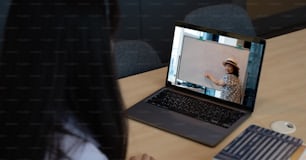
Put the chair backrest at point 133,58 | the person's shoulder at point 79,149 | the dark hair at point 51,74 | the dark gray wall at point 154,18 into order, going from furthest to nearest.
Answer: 1. the dark gray wall at point 154,18
2. the chair backrest at point 133,58
3. the person's shoulder at point 79,149
4. the dark hair at point 51,74

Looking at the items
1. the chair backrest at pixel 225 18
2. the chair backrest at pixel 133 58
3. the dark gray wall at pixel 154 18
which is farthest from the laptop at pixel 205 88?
the dark gray wall at pixel 154 18

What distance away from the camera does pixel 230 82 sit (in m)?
1.13

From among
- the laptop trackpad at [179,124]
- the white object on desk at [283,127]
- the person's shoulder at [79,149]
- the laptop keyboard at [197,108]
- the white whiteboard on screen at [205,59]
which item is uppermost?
the white whiteboard on screen at [205,59]

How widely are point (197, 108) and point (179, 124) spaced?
0.29ft

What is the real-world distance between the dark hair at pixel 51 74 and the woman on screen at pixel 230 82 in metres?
0.55

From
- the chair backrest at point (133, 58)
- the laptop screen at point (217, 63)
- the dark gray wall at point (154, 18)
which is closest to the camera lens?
the laptop screen at point (217, 63)

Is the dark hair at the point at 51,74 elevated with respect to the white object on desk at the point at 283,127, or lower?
elevated

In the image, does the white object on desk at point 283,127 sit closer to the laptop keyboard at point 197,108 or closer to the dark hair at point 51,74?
the laptop keyboard at point 197,108

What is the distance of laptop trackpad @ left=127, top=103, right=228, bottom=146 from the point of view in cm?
104

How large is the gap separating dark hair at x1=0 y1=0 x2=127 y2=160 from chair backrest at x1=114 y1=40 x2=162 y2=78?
81 centimetres

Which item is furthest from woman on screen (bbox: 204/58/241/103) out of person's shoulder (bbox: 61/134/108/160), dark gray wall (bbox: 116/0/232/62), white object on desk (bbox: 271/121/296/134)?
dark gray wall (bbox: 116/0/232/62)

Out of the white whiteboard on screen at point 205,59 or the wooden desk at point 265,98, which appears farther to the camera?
the white whiteboard on screen at point 205,59

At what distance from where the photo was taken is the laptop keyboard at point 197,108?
3.61 ft

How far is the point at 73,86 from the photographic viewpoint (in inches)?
23.0
